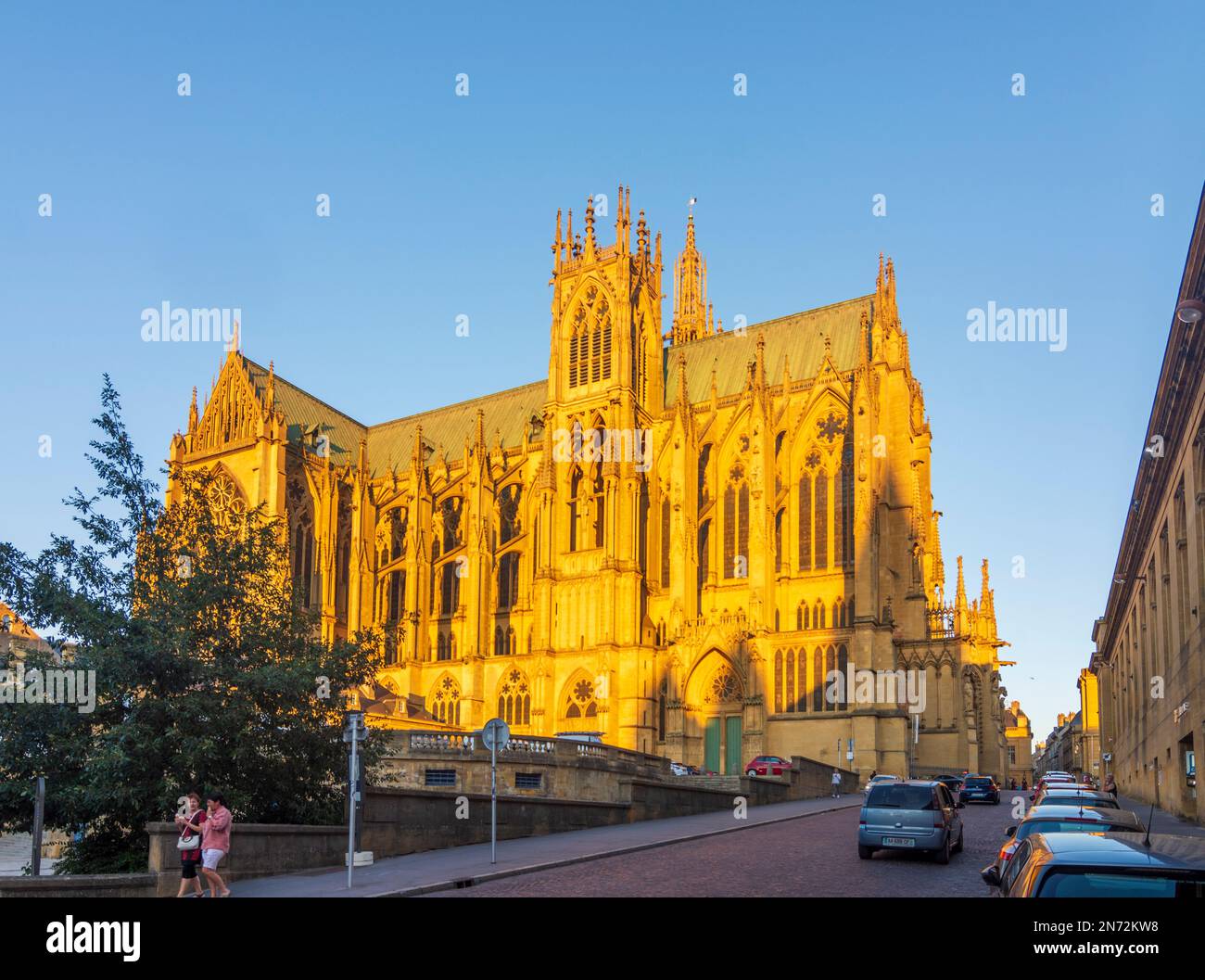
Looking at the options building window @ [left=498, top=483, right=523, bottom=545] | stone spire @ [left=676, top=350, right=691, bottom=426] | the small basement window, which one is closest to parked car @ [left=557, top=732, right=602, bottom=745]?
the small basement window

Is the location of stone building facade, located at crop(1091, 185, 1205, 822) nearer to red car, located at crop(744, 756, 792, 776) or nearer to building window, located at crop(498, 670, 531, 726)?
red car, located at crop(744, 756, 792, 776)

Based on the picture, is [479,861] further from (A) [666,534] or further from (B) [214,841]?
(A) [666,534]

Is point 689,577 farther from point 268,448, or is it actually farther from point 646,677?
point 268,448

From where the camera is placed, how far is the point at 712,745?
5925 cm

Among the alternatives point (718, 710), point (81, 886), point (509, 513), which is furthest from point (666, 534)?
point (81, 886)

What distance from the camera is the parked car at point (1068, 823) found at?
14.7m

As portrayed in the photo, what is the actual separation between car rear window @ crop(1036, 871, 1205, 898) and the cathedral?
45727 millimetres

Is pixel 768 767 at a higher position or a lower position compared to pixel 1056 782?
lower

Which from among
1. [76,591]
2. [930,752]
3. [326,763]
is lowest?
[930,752]

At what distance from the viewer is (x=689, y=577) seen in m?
61.3

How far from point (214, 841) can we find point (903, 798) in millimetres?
11982

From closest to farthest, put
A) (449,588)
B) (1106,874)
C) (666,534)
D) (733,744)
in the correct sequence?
1. (1106,874)
2. (733,744)
3. (666,534)
4. (449,588)
